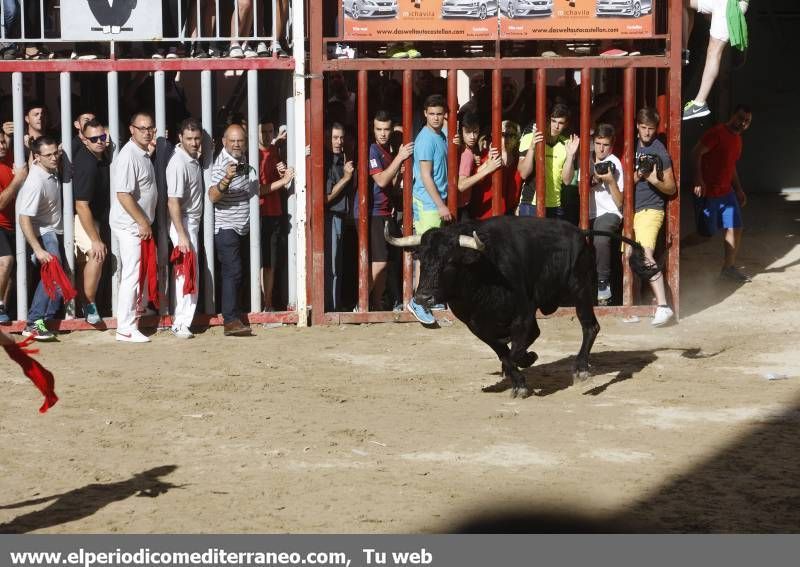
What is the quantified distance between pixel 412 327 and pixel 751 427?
435 centimetres

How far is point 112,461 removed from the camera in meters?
9.09

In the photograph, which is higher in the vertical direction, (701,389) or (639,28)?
(639,28)

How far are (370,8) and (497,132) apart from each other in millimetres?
1530

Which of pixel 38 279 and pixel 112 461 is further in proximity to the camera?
pixel 38 279

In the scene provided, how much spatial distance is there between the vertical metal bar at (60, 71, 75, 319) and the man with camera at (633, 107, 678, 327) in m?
4.86

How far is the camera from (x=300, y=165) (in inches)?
535

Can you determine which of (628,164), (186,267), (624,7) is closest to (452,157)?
(628,164)

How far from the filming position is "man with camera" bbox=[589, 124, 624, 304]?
13.6m

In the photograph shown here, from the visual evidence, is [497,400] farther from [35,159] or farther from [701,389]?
[35,159]

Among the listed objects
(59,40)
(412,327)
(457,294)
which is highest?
(59,40)

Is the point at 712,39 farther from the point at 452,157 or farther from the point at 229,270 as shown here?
the point at 229,270

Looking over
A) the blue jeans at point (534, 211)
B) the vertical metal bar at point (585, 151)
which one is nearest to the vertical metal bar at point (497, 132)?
the blue jeans at point (534, 211)

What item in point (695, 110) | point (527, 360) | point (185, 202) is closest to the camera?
point (527, 360)
